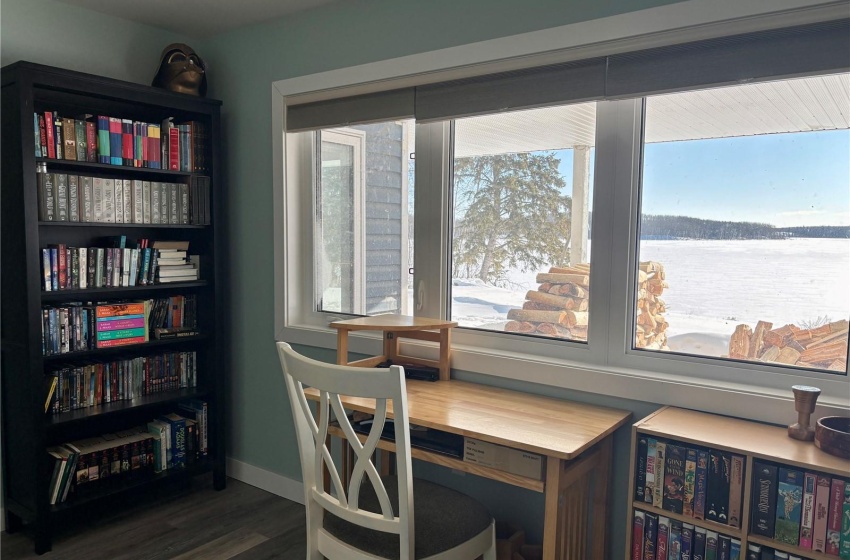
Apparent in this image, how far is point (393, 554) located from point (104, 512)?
190cm

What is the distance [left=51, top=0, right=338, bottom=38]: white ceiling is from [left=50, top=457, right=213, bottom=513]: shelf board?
7.27ft

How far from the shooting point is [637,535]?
5.74 feet

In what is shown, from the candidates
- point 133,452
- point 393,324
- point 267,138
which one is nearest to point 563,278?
point 393,324

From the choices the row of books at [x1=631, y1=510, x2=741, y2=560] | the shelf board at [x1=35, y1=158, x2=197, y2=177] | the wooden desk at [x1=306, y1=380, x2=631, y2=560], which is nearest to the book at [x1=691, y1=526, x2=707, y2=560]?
the row of books at [x1=631, y1=510, x2=741, y2=560]

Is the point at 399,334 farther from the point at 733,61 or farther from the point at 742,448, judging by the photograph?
the point at 733,61

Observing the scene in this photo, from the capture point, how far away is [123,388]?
2922 millimetres

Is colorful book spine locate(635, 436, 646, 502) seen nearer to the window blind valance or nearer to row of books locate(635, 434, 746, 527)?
row of books locate(635, 434, 746, 527)

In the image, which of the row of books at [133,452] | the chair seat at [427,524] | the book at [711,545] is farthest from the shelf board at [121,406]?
the book at [711,545]

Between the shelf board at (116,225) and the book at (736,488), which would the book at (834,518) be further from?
the shelf board at (116,225)

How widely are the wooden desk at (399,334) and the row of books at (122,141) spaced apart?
4.21ft

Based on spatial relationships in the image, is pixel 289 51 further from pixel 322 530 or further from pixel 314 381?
pixel 322 530

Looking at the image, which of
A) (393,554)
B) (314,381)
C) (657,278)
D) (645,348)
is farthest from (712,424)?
(314,381)

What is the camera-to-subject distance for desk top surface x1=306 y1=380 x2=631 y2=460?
1.74 m

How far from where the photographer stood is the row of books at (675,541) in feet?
5.32
